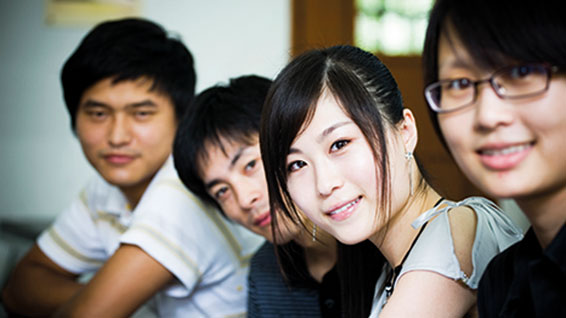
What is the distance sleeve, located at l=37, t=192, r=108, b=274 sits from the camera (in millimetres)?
1894

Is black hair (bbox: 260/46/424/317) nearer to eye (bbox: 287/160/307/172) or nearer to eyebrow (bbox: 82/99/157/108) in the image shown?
eye (bbox: 287/160/307/172)

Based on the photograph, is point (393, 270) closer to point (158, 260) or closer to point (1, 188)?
point (158, 260)

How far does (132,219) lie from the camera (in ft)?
5.27

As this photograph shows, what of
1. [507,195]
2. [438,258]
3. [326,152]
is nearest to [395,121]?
[326,152]

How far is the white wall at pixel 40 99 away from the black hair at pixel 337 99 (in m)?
2.15

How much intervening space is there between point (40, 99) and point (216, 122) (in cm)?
216

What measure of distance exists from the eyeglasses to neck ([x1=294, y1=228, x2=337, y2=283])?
66 centimetres

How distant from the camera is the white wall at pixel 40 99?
10.4ft

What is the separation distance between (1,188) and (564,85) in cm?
311

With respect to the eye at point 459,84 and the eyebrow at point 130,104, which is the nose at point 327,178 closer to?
the eye at point 459,84

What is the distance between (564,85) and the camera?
62 cm

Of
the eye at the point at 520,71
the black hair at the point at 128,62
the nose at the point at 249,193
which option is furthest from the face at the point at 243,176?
the eye at the point at 520,71

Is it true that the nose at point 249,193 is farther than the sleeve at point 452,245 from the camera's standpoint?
Yes

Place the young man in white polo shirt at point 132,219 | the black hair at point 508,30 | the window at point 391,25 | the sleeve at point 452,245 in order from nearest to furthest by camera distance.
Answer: the black hair at point 508,30 → the sleeve at point 452,245 → the young man in white polo shirt at point 132,219 → the window at point 391,25
